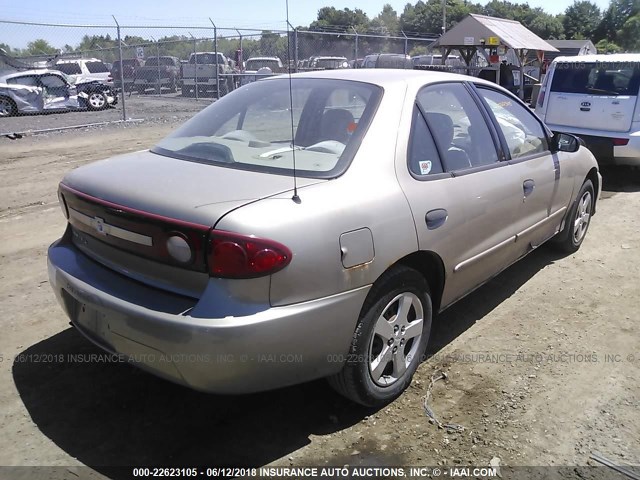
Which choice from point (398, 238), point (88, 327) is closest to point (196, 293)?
point (88, 327)

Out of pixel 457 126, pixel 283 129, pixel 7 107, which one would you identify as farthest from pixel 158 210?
pixel 7 107

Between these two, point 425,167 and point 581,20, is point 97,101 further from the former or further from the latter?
point 581,20

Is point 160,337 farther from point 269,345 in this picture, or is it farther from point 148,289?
point 269,345

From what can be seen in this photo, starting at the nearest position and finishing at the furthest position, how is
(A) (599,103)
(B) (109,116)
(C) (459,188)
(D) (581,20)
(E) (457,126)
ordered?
(C) (459,188) < (E) (457,126) < (A) (599,103) < (B) (109,116) < (D) (581,20)

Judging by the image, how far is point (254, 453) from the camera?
2686 mm

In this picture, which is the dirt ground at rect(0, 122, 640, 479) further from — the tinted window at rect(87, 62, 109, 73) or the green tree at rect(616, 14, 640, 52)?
the green tree at rect(616, 14, 640, 52)

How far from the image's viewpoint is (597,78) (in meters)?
8.30

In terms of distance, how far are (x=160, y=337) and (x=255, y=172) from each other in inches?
36.0

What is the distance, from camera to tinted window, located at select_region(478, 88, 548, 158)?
4.00 meters

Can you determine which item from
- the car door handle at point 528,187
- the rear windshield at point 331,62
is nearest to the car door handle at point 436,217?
the car door handle at point 528,187

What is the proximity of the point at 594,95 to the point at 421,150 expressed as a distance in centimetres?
621

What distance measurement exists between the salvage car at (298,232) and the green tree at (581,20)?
2765 inches

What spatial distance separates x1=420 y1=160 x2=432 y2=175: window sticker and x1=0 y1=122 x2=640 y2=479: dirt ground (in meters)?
1.17

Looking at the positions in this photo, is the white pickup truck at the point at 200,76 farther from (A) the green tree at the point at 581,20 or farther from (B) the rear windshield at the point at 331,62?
(A) the green tree at the point at 581,20
